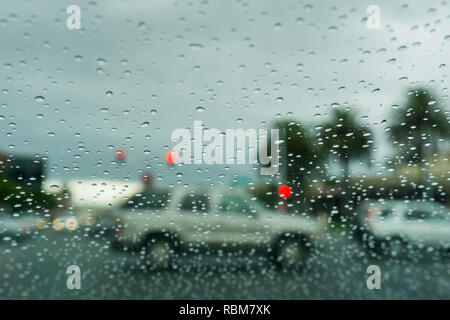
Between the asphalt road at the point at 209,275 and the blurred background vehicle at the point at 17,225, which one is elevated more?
the blurred background vehicle at the point at 17,225

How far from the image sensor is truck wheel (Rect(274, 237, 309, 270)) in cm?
232

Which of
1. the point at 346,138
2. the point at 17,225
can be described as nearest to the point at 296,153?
the point at 346,138

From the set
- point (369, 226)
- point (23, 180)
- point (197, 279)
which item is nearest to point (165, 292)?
point (197, 279)

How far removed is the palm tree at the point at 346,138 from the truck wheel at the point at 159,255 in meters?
1.00

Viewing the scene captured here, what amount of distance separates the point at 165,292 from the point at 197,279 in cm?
18

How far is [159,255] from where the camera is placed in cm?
229

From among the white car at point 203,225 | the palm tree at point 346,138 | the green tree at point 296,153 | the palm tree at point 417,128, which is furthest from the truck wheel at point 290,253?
the palm tree at point 417,128

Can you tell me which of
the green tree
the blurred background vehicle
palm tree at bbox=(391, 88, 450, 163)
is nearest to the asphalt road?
the blurred background vehicle

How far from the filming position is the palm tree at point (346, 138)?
2.33 m

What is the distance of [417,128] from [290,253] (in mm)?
957

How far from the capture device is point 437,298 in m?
2.25

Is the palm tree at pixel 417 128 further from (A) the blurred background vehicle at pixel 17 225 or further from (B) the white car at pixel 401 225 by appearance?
(A) the blurred background vehicle at pixel 17 225
